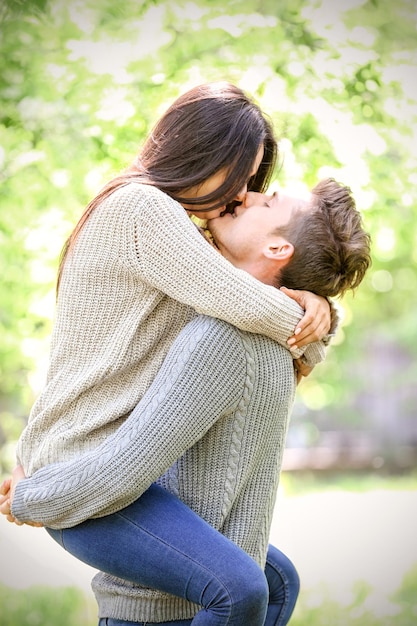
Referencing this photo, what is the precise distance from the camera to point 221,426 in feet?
5.24

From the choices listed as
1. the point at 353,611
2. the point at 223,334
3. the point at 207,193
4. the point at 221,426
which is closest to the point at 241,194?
the point at 207,193

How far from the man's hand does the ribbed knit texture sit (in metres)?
0.03

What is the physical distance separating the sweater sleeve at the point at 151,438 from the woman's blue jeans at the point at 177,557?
0.12 ft

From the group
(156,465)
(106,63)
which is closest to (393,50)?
(106,63)

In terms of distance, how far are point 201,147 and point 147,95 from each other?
1868 mm

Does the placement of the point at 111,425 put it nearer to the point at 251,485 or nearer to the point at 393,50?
the point at 251,485

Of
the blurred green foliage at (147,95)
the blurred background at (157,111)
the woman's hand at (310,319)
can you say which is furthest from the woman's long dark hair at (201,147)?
the blurred green foliage at (147,95)

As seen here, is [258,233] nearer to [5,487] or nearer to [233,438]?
[233,438]

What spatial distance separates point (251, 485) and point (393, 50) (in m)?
2.64

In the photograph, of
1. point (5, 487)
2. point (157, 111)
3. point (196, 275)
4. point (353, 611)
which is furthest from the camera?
point (353, 611)

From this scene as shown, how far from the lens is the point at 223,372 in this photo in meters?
1.52

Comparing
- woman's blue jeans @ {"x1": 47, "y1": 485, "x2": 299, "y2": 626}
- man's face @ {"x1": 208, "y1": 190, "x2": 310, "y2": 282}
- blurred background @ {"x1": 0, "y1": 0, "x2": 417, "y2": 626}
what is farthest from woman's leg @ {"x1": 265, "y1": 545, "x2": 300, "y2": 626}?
blurred background @ {"x1": 0, "y1": 0, "x2": 417, "y2": 626}

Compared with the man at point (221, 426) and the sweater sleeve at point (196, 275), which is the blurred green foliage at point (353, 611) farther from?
the sweater sleeve at point (196, 275)

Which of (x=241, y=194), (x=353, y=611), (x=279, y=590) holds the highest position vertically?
(x=241, y=194)
